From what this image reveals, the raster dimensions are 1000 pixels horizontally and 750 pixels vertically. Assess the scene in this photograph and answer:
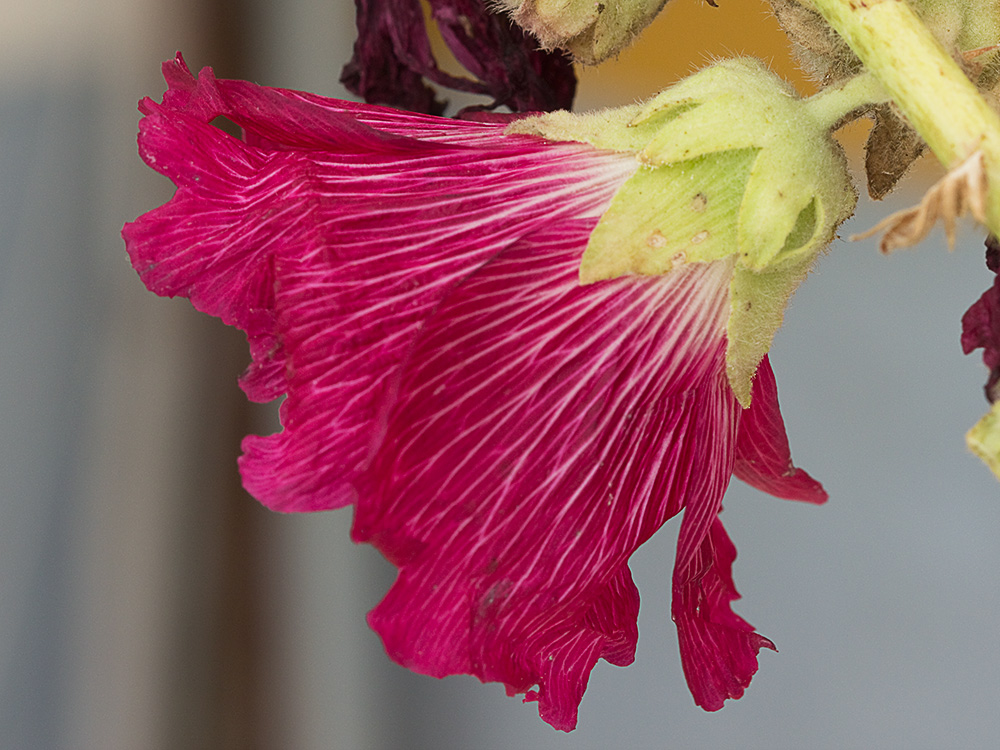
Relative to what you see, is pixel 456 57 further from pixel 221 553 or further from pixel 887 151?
pixel 221 553

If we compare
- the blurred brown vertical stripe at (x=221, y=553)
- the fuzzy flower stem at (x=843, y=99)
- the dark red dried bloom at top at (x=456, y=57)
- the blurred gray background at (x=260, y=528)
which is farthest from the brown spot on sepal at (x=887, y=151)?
the blurred brown vertical stripe at (x=221, y=553)

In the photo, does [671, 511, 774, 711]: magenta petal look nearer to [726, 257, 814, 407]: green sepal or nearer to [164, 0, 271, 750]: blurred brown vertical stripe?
[726, 257, 814, 407]: green sepal

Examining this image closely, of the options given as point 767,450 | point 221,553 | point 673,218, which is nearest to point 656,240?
point 673,218

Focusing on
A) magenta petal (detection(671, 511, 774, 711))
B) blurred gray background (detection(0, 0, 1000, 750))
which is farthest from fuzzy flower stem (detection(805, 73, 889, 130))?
blurred gray background (detection(0, 0, 1000, 750))

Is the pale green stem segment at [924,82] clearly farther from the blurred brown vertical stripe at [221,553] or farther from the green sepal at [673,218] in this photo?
the blurred brown vertical stripe at [221,553]

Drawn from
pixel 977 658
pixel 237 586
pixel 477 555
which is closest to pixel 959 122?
pixel 477 555

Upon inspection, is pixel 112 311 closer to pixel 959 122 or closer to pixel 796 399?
pixel 796 399
